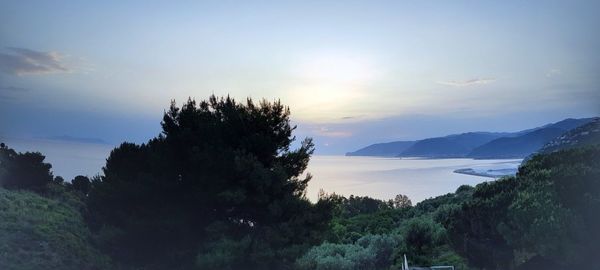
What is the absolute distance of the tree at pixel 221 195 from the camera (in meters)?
9.57

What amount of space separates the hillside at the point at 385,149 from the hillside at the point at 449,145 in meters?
6.07

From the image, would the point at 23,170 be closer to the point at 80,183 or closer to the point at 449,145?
the point at 80,183

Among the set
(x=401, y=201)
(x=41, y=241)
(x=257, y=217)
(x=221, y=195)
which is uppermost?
(x=221, y=195)

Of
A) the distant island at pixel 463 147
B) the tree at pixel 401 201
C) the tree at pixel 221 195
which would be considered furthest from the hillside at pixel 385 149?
the tree at pixel 221 195

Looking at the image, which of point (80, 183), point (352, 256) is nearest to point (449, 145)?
point (80, 183)

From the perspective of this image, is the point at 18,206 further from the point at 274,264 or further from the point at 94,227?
the point at 274,264

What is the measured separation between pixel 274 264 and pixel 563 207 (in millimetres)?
5910

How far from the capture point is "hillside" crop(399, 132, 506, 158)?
3577 inches

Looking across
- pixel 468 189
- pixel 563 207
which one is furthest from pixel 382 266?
pixel 468 189

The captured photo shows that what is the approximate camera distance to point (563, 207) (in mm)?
8469

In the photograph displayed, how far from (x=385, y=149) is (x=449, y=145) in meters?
24.4

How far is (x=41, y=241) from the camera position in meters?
10.0

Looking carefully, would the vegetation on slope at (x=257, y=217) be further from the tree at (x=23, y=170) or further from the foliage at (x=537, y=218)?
the tree at (x=23, y=170)

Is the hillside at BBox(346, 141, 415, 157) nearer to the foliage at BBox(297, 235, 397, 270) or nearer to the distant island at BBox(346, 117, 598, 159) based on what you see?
the distant island at BBox(346, 117, 598, 159)
